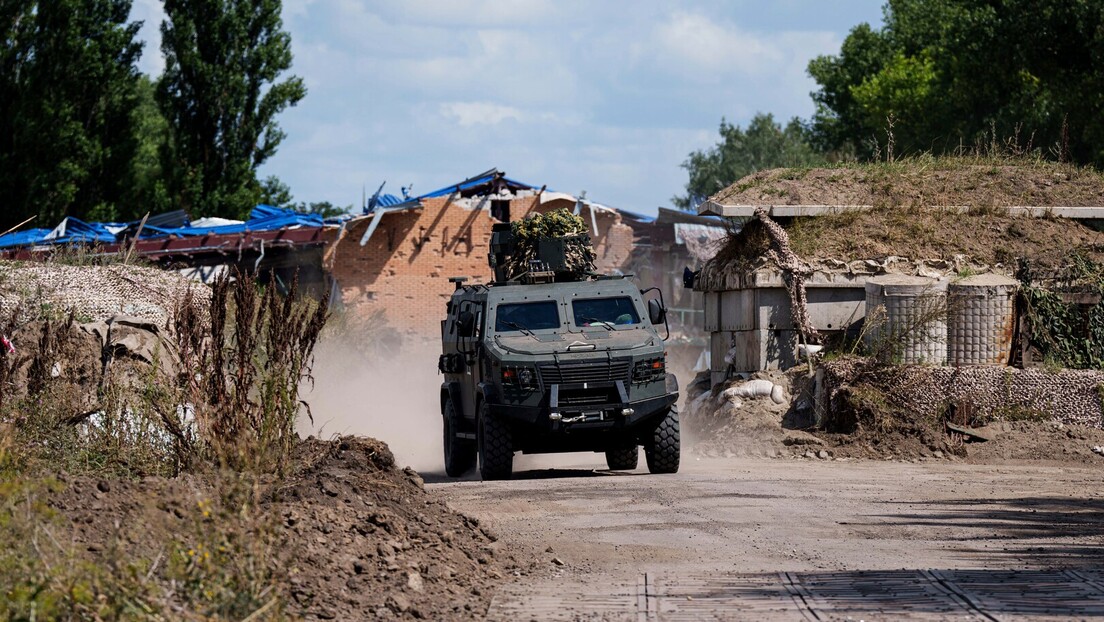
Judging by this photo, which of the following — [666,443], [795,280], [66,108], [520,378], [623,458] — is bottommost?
[623,458]

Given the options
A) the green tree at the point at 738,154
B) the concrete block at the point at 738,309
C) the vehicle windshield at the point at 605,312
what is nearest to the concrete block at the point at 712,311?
the concrete block at the point at 738,309

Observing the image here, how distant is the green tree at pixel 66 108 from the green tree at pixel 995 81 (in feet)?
66.6

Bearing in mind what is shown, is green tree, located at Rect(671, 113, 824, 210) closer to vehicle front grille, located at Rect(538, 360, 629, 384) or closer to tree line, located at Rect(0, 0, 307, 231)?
tree line, located at Rect(0, 0, 307, 231)

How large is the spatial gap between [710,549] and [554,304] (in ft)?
20.1

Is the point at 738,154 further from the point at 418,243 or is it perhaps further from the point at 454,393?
the point at 454,393

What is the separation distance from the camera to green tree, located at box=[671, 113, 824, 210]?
83500 mm

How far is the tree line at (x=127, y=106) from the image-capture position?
36.6 m

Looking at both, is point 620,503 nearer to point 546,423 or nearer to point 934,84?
point 546,423

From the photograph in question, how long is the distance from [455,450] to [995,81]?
80.9 ft

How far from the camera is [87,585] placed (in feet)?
18.3

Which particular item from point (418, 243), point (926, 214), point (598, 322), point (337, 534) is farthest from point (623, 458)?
point (418, 243)

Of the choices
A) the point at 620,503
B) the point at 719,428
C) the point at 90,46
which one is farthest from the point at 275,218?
the point at 620,503

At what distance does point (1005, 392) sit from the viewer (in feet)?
56.5

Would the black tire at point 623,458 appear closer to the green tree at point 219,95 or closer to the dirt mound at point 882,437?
the dirt mound at point 882,437
